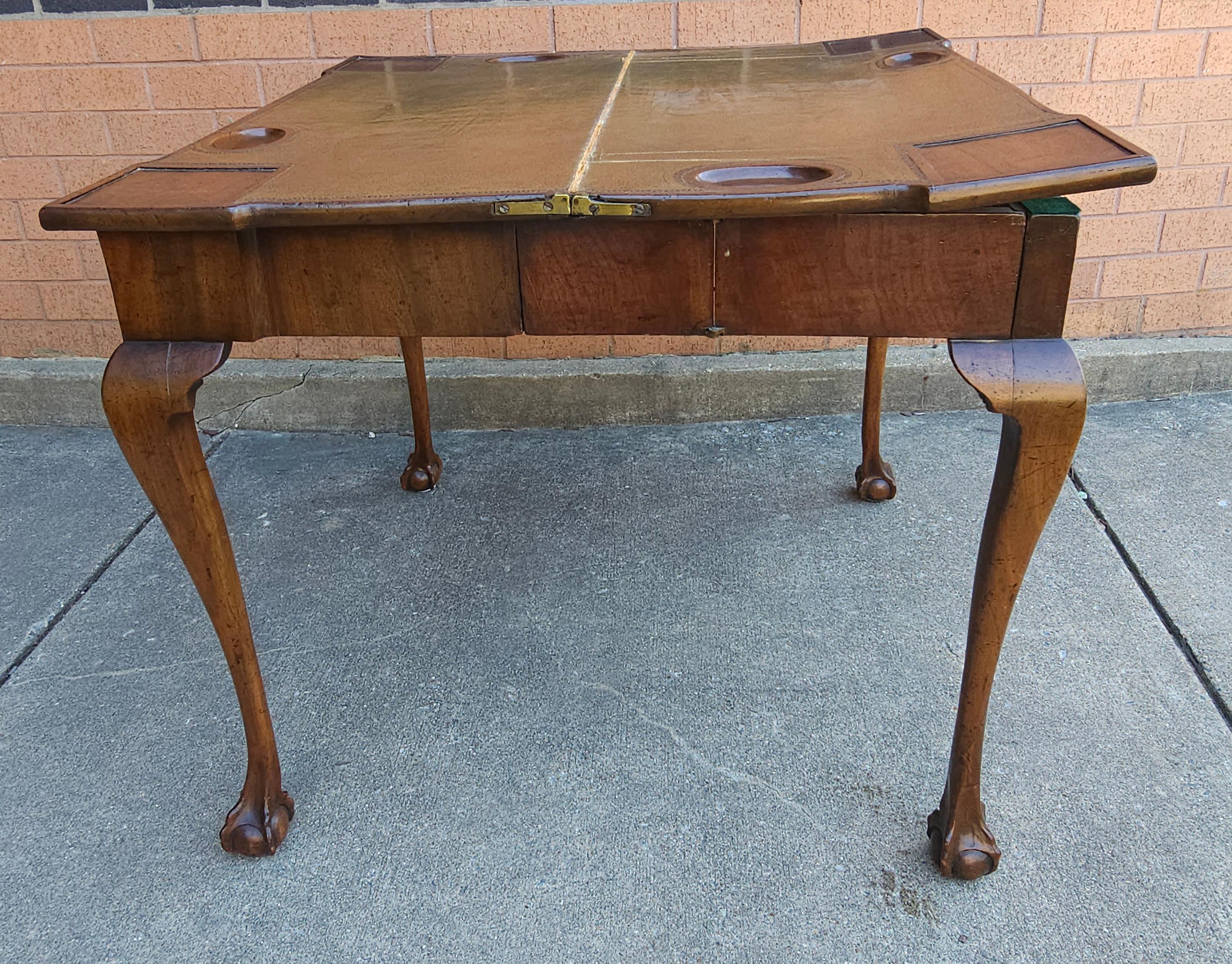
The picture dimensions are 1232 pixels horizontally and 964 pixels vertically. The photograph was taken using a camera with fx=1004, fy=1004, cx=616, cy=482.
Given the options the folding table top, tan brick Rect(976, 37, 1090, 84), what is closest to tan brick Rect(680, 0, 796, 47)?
tan brick Rect(976, 37, 1090, 84)

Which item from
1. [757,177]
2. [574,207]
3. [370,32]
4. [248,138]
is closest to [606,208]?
[574,207]

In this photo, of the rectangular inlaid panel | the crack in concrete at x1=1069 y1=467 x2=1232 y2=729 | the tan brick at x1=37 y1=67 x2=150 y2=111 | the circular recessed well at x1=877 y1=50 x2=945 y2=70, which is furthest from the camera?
the tan brick at x1=37 y1=67 x2=150 y2=111

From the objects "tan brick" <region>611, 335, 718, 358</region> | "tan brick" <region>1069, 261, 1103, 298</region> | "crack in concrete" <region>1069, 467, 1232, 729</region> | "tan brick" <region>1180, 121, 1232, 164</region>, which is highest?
"tan brick" <region>1180, 121, 1232, 164</region>

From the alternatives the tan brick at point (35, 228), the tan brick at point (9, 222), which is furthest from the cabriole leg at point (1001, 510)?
the tan brick at point (9, 222)

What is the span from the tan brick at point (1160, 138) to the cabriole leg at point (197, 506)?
2417mm

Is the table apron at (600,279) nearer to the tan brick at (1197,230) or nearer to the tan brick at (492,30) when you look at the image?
the tan brick at (492,30)

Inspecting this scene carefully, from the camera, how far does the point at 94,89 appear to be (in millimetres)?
2643

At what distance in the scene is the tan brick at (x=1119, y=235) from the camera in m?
2.73

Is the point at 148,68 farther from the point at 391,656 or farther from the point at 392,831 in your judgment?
the point at 392,831

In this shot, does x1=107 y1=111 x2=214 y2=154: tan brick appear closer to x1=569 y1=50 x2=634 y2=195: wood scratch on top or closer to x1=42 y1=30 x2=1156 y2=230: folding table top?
x1=42 y1=30 x2=1156 y2=230: folding table top

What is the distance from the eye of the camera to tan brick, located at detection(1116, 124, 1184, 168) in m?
2.64

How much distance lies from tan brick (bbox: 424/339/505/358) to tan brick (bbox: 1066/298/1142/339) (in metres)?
1.61

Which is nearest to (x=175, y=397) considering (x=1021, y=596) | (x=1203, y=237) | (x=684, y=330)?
(x=684, y=330)

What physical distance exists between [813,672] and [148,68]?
2264 mm
